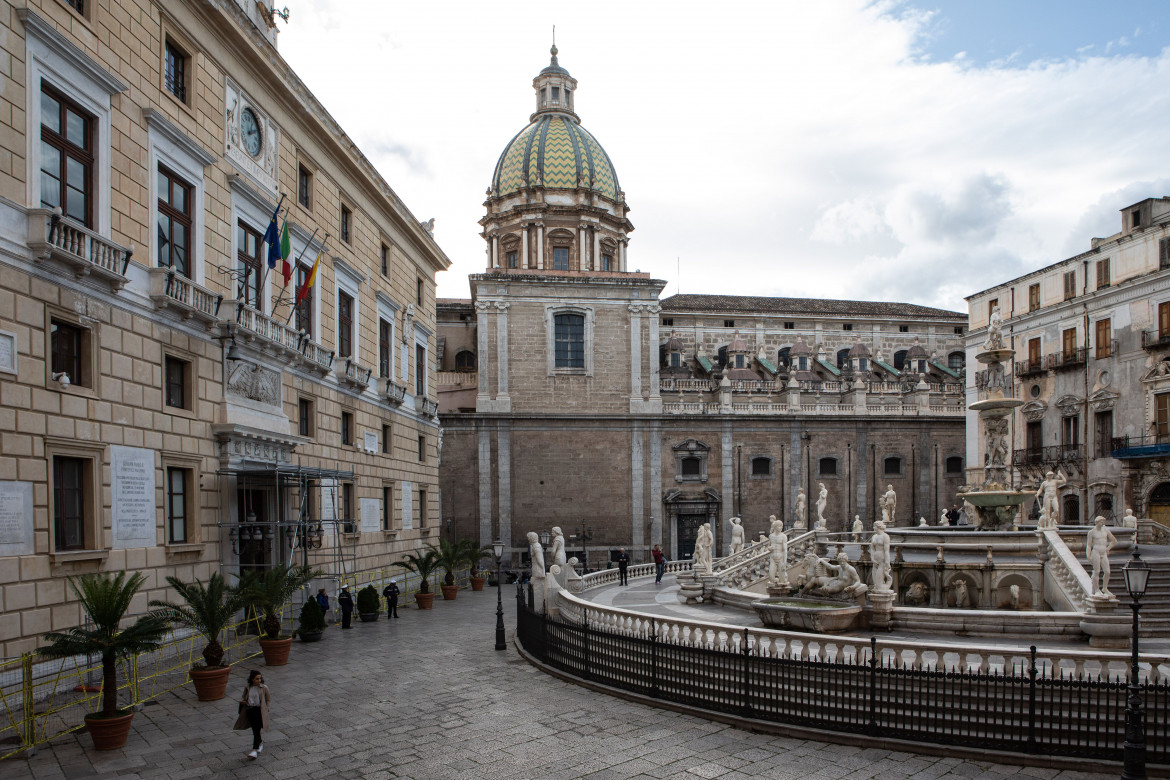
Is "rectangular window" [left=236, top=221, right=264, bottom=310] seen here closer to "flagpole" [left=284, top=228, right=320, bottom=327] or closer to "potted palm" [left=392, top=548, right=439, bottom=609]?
"flagpole" [left=284, top=228, right=320, bottom=327]

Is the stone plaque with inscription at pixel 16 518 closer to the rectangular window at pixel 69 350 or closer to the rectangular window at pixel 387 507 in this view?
the rectangular window at pixel 69 350

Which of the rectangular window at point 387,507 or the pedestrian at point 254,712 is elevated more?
the rectangular window at point 387,507

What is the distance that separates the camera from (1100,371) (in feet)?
112

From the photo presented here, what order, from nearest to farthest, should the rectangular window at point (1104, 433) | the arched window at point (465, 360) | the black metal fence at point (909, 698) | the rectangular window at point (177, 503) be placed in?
the black metal fence at point (909, 698)
the rectangular window at point (177, 503)
the rectangular window at point (1104, 433)
the arched window at point (465, 360)

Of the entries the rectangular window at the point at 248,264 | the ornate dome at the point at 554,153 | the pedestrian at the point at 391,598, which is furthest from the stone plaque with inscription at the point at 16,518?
the ornate dome at the point at 554,153

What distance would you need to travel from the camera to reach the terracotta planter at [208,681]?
12852 mm

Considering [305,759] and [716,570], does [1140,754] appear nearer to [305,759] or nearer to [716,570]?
[305,759]

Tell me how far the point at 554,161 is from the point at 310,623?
124 feet

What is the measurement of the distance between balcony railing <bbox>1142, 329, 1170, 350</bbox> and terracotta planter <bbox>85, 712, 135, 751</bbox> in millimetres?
34365

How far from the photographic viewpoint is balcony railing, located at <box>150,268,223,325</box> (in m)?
15.0

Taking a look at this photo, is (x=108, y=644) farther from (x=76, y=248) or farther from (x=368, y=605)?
(x=368, y=605)

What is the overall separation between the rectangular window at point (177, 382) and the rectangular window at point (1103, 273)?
112ft

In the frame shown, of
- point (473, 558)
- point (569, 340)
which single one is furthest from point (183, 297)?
point (569, 340)

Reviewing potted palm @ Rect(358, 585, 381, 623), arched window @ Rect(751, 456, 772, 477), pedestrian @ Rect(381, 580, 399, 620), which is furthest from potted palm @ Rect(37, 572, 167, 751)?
arched window @ Rect(751, 456, 772, 477)
